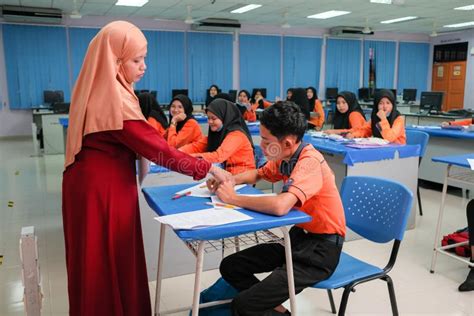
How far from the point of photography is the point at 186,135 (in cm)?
412

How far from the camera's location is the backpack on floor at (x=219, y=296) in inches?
79.5

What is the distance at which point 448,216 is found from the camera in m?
4.10

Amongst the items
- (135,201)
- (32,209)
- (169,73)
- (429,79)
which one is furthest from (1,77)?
(429,79)

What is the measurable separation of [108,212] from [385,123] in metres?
3.19

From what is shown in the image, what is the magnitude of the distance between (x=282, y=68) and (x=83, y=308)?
1113cm

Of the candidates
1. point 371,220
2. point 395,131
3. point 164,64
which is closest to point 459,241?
point 395,131

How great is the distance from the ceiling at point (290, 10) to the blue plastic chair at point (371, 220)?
21.6 ft

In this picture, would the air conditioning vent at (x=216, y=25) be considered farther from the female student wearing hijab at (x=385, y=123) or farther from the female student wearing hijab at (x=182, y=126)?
the female student wearing hijab at (x=385, y=123)

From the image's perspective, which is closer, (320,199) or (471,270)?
(320,199)

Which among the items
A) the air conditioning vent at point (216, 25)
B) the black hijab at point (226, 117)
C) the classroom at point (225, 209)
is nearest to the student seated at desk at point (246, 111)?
the classroom at point (225, 209)

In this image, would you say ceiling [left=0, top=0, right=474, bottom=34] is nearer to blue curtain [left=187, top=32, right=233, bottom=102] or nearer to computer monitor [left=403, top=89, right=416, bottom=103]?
blue curtain [left=187, top=32, right=233, bottom=102]

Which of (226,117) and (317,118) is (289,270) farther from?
(317,118)

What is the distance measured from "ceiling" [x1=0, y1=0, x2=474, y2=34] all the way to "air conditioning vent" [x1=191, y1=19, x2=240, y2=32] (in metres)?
0.23

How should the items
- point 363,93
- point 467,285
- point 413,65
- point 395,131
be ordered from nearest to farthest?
1. point 467,285
2. point 395,131
3. point 363,93
4. point 413,65
